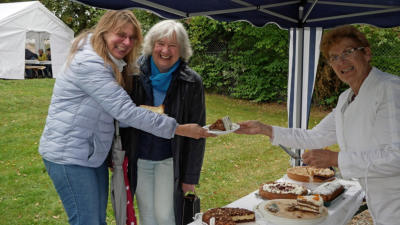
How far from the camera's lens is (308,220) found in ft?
6.93

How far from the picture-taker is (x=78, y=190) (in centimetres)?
226

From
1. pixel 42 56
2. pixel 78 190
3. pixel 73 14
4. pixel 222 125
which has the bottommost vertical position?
pixel 78 190

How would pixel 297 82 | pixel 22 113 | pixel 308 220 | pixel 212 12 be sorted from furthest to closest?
1. pixel 22 113
2. pixel 297 82
3. pixel 212 12
4. pixel 308 220

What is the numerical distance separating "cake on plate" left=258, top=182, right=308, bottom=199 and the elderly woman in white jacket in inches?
20.9

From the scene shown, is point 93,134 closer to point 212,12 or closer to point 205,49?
point 212,12

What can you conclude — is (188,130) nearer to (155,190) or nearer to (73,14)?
(155,190)

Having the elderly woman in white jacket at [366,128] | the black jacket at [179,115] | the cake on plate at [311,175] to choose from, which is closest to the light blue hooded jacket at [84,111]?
the black jacket at [179,115]

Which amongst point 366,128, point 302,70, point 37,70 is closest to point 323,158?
point 366,128

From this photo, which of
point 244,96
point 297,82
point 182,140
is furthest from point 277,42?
point 182,140

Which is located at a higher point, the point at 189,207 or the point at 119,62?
the point at 119,62

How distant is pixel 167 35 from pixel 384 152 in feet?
5.03

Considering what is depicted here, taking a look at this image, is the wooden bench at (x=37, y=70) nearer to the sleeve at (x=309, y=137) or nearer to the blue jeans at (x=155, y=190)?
the blue jeans at (x=155, y=190)

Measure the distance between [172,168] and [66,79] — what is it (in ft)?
3.18

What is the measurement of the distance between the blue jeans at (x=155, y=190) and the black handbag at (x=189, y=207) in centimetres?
10
